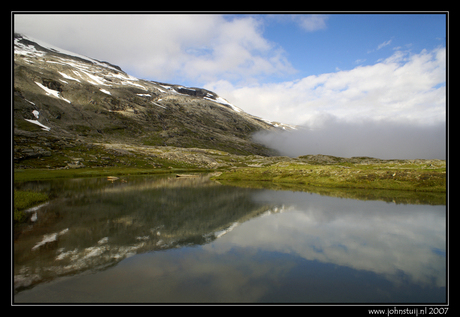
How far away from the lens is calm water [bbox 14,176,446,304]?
12039 mm

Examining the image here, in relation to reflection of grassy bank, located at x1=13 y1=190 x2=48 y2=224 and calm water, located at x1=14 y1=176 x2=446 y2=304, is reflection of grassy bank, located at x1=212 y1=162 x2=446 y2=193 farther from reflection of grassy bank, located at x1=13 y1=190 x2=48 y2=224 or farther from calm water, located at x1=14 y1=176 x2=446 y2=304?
reflection of grassy bank, located at x1=13 y1=190 x2=48 y2=224

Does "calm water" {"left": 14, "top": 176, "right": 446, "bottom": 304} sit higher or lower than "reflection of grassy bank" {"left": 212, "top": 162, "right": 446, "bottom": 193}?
lower

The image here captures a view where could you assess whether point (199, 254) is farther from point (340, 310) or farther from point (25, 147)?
point (25, 147)

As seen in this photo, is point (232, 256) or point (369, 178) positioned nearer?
point (232, 256)

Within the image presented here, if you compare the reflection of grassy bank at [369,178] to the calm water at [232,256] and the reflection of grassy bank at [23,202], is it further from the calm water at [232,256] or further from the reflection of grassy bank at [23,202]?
the reflection of grassy bank at [23,202]

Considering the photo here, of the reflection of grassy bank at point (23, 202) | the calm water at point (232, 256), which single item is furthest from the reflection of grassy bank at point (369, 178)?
the reflection of grassy bank at point (23, 202)

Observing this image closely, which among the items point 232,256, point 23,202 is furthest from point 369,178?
point 23,202

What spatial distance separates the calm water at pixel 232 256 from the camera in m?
12.0

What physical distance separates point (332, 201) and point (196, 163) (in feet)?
379

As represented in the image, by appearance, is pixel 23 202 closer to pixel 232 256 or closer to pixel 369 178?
pixel 232 256

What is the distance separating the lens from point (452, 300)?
11070 millimetres

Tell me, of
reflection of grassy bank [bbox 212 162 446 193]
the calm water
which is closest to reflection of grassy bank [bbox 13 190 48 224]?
the calm water

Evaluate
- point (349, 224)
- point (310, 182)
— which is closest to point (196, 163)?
point (310, 182)

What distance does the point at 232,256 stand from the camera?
1673 centimetres
